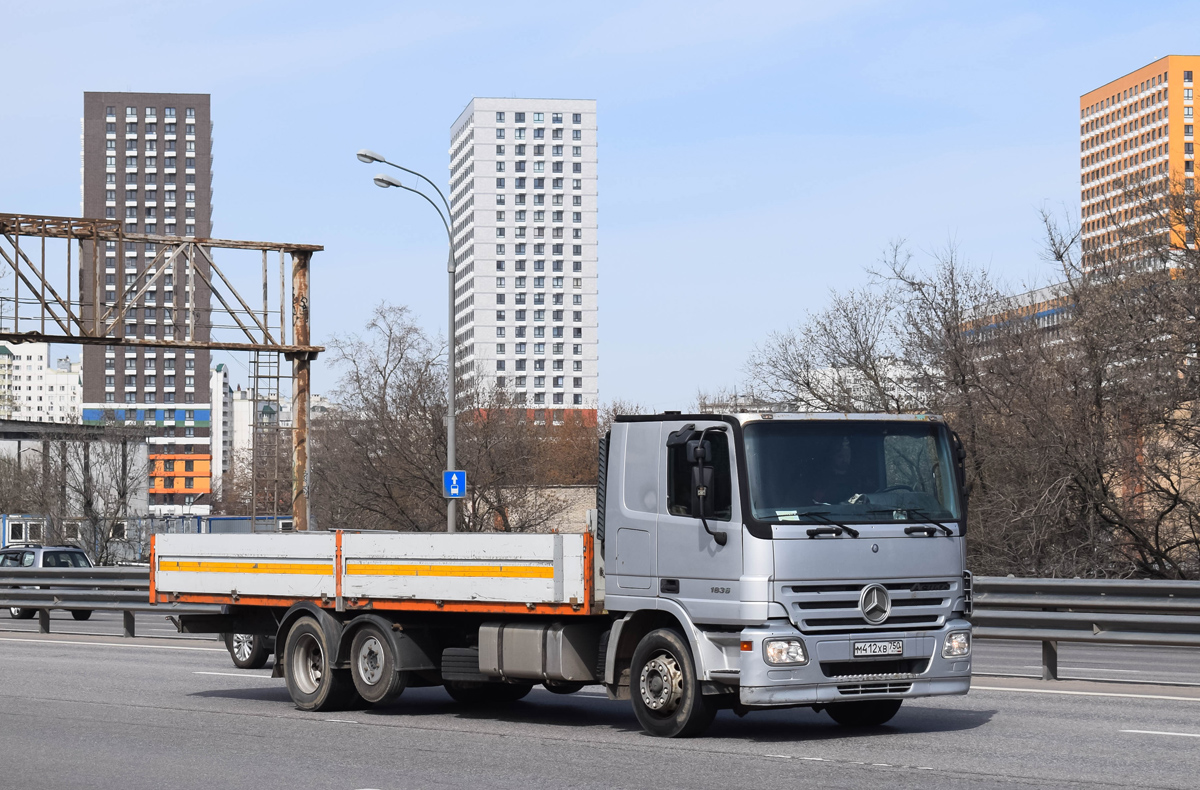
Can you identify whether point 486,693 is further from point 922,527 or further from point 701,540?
point 922,527

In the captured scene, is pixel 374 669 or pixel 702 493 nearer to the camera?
pixel 702 493

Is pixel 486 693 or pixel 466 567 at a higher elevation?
pixel 466 567

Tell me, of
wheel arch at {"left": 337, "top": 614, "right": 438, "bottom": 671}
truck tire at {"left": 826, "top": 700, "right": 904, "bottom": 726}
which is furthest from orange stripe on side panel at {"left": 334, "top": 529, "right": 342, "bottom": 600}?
truck tire at {"left": 826, "top": 700, "right": 904, "bottom": 726}

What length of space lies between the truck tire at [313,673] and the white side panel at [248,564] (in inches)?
13.7

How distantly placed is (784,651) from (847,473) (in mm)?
1356

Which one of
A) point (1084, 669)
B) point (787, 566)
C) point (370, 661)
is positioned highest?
point (787, 566)

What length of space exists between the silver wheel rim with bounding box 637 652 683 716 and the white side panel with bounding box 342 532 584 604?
83 cm

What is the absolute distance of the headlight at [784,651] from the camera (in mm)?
9703

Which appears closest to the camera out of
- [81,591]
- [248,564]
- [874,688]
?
[874,688]

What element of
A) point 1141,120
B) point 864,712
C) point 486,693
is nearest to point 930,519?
point 864,712

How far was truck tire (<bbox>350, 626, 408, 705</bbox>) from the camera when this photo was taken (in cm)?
1215

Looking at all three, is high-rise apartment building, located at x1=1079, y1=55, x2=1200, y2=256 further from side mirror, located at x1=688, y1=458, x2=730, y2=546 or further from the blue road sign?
side mirror, located at x1=688, y1=458, x2=730, y2=546

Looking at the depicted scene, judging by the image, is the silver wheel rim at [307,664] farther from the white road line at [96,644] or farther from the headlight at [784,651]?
the white road line at [96,644]

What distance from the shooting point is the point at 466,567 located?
38.2 feet
